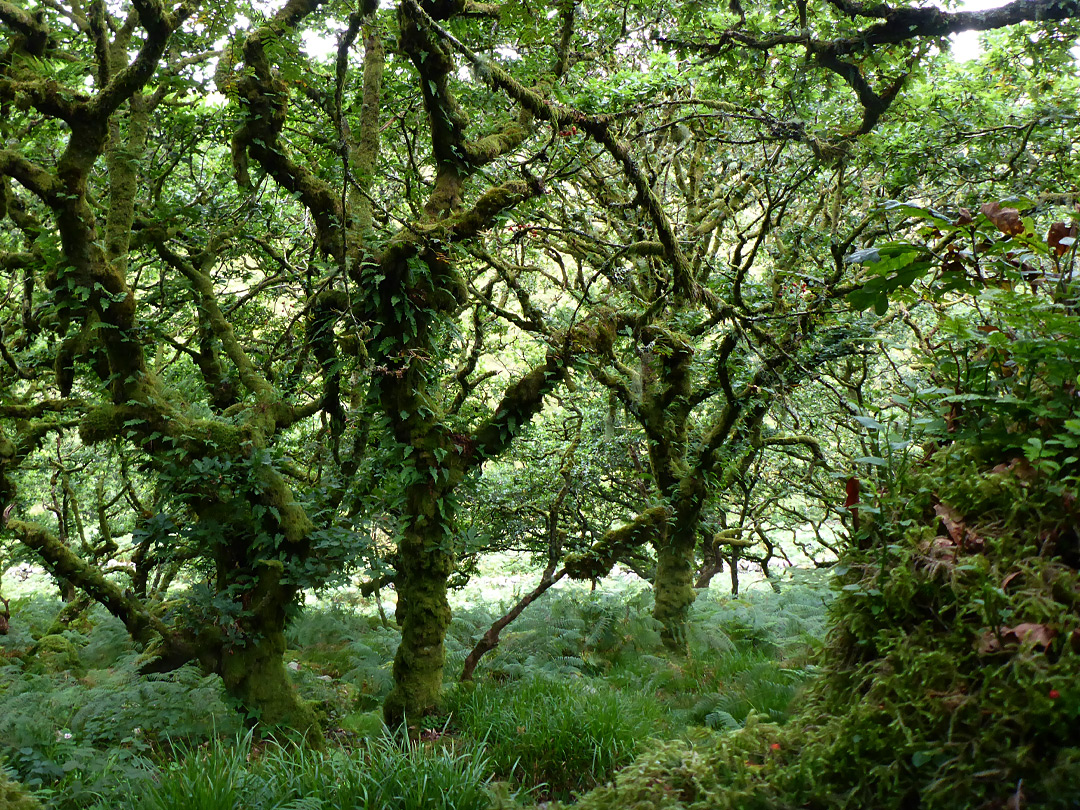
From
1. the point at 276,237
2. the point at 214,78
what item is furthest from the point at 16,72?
the point at 276,237

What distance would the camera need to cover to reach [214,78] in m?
6.06

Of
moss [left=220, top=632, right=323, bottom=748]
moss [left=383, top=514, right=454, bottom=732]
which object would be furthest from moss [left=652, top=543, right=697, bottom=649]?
moss [left=220, top=632, right=323, bottom=748]

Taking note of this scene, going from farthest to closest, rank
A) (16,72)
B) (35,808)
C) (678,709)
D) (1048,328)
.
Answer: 1. (678,709)
2. (16,72)
3. (35,808)
4. (1048,328)

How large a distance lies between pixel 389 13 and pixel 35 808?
20.6 ft

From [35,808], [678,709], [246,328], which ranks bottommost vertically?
[678,709]

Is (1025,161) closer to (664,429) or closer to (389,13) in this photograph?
(664,429)

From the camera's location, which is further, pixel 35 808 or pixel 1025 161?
pixel 1025 161

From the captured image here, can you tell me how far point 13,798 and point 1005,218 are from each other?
317cm

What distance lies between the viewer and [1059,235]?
1551mm

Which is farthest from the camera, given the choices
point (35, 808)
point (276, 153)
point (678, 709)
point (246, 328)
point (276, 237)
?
point (246, 328)

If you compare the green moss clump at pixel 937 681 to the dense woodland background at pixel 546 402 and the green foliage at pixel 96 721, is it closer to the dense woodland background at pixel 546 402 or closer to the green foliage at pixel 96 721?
the dense woodland background at pixel 546 402

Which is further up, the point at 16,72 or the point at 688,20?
the point at 688,20

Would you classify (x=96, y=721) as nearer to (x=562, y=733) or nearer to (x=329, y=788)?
(x=562, y=733)

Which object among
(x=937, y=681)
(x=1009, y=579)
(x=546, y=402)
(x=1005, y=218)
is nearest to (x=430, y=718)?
(x=546, y=402)
